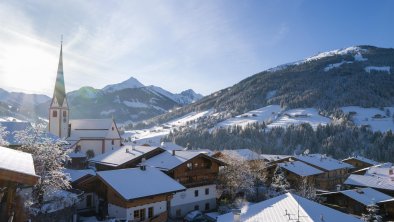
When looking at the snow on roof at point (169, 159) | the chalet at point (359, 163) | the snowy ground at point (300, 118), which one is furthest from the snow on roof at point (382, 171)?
the snowy ground at point (300, 118)

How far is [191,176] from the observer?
44.5 m

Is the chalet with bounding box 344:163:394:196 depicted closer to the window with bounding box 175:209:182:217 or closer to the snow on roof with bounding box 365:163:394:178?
the snow on roof with bounding box 365:163:394:178

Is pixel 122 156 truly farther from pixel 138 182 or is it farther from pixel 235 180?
pixel 235 180

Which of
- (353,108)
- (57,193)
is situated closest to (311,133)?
(353,108)

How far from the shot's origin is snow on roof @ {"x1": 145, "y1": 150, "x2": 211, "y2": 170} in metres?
43.7

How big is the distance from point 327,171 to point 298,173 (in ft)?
40.0

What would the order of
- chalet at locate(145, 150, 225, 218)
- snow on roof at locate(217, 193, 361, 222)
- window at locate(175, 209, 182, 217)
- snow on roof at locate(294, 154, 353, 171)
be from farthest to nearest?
snow on roof at locate(294, 154, 353, 171)
chalet at locate(145, 150, 225, 218)
window at locate(175, 209, 182, 217)
snow on roof at locate(217, 193, 361, 222)

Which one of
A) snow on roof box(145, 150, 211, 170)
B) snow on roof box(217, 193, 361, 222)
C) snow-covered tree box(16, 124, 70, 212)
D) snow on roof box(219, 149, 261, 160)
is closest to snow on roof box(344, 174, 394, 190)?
snow on roof box(219, 149, 261, 160)

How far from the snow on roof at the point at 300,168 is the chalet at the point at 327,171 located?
2.15 m

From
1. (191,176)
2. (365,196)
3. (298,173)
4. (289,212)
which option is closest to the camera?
(289,212)

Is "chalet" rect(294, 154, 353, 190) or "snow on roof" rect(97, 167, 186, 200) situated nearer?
"snow on roof" rect(97, 167, 186, 200)

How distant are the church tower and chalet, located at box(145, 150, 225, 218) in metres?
32.9

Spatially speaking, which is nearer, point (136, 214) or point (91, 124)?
point (136, 214)

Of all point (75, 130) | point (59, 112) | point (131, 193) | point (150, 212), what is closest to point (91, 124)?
point (75, 130)
